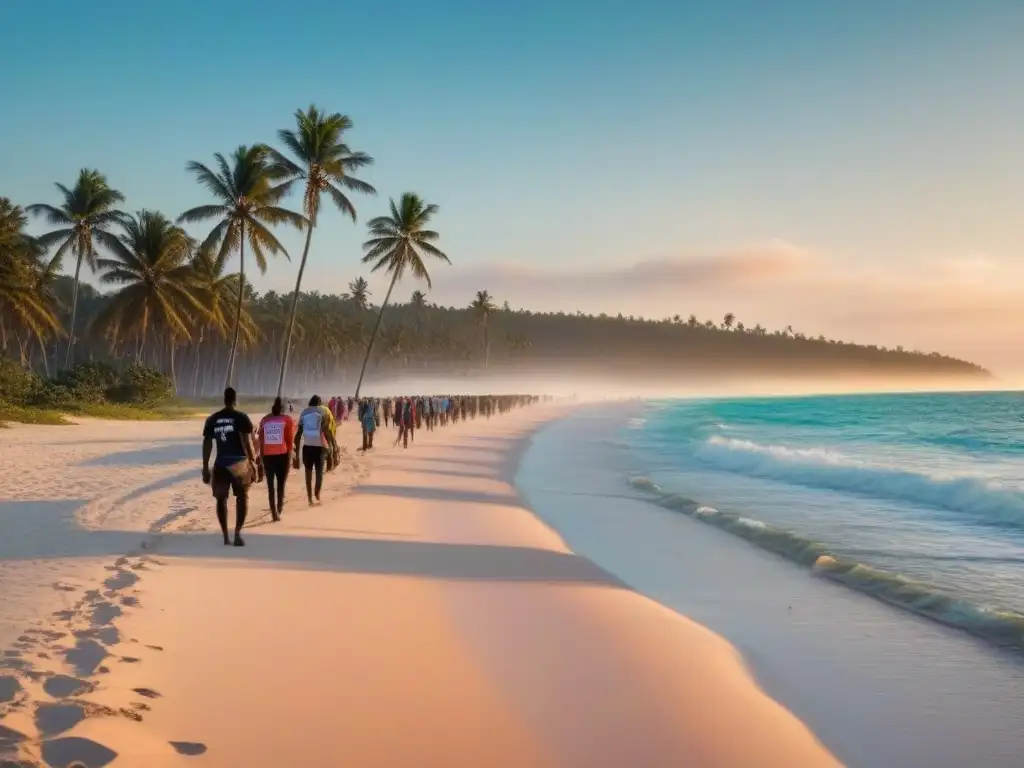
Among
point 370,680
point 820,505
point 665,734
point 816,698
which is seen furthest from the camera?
point 820,505

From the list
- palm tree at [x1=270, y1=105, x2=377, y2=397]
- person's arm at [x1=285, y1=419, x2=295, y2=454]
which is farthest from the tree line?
person's arm at [x1=285, y1=419, x2=295, y2=454]

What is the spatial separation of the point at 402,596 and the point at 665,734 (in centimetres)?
315

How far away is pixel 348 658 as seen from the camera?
192 inches

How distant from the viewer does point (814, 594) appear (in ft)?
25.7

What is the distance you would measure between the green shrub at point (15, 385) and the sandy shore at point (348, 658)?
67.1ft

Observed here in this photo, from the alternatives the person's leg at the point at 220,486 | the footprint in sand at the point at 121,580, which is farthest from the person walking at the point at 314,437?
the footprint in sand at the point at 121,580

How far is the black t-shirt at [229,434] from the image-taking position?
766 cm

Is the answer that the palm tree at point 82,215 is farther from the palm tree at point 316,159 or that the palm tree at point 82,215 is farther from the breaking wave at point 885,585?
the breaking wave at point 885,585

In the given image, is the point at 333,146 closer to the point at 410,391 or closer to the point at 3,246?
the point at 3,246

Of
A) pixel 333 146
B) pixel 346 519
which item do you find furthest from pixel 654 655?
pixel 333 146

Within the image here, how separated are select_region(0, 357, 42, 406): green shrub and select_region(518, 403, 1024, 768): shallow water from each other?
78.2ft

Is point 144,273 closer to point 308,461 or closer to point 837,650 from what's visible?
point 308,461

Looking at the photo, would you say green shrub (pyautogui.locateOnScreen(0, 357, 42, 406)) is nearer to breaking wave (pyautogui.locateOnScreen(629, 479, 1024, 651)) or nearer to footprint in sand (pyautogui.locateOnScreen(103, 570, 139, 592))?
footprint in sand (pyautogui.locateOnScreen(103, 570, 139, 592))

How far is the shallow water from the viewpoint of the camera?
4.38m
